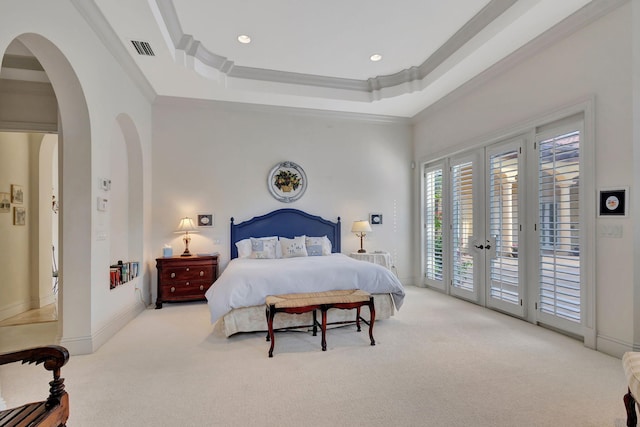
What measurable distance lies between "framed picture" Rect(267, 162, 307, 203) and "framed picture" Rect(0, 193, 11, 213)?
12.0 ft

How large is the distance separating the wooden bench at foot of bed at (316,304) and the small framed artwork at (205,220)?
247 centimetres

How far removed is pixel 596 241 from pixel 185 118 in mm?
5930

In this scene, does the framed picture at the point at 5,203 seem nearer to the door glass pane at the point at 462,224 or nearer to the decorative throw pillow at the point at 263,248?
the decorative throw pillow at the point at 263,248

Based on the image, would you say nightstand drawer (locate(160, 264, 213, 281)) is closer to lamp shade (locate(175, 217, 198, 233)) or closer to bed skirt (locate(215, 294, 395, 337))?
lamp shade (locate(175, 217, 198, 233))

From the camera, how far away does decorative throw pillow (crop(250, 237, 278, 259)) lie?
514 cm

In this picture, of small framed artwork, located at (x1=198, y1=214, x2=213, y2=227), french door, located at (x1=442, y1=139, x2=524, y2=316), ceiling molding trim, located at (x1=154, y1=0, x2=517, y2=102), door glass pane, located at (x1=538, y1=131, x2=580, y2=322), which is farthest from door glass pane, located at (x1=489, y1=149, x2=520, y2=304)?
small framed artwork, located at (x1=198, y1=214, x2=213, y2=227)

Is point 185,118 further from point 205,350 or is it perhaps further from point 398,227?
point 398,227

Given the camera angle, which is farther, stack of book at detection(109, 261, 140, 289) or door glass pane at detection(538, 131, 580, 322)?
stack of book at detection(109, 261, 140, 289)

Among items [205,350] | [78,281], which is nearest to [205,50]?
[78,281]

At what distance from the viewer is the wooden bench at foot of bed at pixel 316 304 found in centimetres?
324

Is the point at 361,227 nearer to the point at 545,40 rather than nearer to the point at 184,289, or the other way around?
the point at 184,289

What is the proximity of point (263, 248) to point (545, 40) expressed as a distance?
15.3 feet

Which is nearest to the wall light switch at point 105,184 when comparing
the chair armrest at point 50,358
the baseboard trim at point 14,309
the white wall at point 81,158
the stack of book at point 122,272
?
the white wall at point 81,158

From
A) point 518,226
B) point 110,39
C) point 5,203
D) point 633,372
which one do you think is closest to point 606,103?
point 518,226
